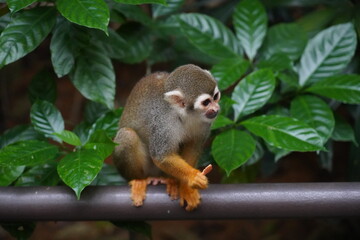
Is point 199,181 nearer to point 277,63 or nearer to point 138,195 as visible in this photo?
point 138,195

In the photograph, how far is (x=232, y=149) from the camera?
8.31ft

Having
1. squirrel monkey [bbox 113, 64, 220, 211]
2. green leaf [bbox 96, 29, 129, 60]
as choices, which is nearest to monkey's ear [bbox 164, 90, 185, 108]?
squirrel monkey [bbox 113, 64, 220, 211]

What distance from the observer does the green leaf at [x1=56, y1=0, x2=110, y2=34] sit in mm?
2359

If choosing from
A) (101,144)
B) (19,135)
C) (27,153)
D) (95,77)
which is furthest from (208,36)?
(27,153)

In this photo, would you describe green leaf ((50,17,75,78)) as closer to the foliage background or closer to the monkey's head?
the foliage background

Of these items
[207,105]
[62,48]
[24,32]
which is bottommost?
[207,105]

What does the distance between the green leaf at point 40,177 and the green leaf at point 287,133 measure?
3.29ft

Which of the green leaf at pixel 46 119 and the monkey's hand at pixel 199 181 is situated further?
the green leaf at pixel 46 119

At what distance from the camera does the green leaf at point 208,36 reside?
311 centimetres

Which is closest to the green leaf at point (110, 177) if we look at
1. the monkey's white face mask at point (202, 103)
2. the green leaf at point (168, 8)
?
the monkey's white face mask at point (202, 103)

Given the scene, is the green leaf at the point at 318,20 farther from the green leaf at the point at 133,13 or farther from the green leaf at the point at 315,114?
the green leaf at the point at 133,13

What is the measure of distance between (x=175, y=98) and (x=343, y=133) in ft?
3.36

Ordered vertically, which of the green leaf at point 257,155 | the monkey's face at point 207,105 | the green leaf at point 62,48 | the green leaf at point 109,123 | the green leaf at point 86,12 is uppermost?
the green leaf at point 86,12

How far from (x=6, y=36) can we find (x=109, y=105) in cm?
60
